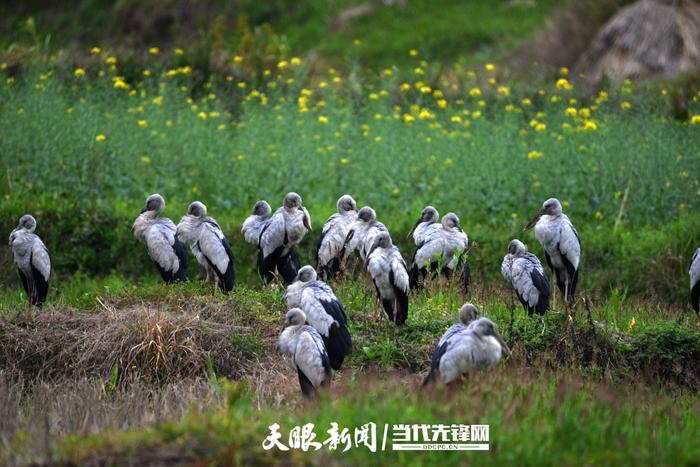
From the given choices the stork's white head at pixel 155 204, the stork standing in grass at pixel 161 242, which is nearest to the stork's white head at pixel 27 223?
the stork standing in grass at pixel 161 242

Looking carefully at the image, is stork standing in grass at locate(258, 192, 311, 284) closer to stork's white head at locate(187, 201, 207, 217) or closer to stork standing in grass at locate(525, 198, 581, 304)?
stork's white head at locate(187, 201, 207, 217)

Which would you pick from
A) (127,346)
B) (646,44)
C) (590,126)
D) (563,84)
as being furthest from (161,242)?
(646,44)

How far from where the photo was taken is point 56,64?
61.8 feet

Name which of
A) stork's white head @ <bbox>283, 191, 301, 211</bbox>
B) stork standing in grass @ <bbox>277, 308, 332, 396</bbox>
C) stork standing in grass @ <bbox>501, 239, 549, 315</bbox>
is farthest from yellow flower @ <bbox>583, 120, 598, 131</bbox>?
stork standing in grass @ <bbox>277, 308, 332, 396</bbox>

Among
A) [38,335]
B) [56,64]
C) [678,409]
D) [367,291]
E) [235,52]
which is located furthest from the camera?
[235,52]

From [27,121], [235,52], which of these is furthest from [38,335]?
[235,52]

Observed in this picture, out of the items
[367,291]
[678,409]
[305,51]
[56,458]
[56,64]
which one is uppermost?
[305,51]

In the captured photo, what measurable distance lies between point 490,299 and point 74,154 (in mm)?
6883

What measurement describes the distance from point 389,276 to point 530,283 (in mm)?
1461

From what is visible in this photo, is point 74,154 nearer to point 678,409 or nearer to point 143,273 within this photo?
point 143,273

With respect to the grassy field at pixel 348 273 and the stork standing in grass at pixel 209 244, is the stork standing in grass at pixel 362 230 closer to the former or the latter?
the grassy field at pixel 348 273

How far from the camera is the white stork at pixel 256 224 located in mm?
12102

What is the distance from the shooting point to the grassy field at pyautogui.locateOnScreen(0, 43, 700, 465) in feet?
24.1

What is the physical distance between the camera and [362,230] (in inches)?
447
